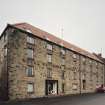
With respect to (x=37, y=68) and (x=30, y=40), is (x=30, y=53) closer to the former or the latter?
(x=30, y=40)

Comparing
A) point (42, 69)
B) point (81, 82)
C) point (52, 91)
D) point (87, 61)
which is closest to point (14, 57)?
point (42, 69)

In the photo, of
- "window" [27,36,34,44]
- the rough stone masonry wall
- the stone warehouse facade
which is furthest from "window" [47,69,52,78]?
"window" [27,36,34,44]

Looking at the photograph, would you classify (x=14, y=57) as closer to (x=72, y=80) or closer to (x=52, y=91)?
(x=52, y=91)

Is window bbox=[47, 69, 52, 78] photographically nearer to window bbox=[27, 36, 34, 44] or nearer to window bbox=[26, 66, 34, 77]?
window bbox=[26, 66, 34, 77]

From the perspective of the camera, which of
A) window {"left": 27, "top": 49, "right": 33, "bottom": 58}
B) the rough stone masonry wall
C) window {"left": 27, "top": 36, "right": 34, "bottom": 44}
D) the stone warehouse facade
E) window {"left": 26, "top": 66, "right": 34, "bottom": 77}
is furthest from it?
window {"left": 27, "top": 36, "right": 34, "bottom": 44}

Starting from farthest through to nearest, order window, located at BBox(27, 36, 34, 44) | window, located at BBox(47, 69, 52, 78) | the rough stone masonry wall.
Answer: window, located at BBox(47, 69, 52, 78) → window, located at BBox(27, 36, 34, 44) → the rough stone masonry wall

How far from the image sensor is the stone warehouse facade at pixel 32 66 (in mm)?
30828

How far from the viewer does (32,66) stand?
3366cm

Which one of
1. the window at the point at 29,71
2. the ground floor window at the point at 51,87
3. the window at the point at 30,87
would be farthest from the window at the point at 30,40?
the ground floor window at the point at 51,87

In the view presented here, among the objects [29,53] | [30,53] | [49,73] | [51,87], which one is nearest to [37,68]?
[30,53]

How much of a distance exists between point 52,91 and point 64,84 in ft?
15.1

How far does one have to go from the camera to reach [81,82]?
49.0 metres

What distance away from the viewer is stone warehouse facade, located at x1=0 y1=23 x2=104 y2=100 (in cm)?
3083

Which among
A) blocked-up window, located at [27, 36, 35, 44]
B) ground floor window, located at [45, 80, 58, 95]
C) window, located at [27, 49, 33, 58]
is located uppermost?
blocked-up window, located at [27, 36, 35, 44]
